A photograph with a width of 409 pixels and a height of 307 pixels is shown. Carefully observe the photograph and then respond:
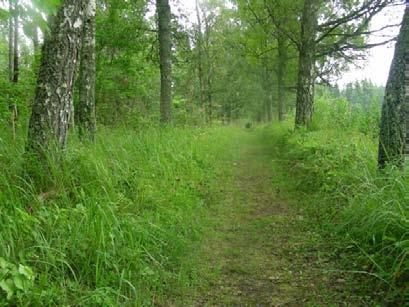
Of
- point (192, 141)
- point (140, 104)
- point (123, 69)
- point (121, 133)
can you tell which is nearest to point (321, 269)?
point (121, 133)

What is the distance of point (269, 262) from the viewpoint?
13.1 ft

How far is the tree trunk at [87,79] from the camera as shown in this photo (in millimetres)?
7078

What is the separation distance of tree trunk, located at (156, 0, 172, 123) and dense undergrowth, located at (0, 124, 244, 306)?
5.32 meters

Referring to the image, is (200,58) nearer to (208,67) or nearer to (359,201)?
(208,67)

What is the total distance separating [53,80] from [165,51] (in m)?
6.82

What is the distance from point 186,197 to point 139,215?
1.37 m

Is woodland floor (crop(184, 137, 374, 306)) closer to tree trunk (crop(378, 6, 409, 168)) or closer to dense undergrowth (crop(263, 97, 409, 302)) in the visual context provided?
dense undergrowth (crop(263, 97, 409, 302))

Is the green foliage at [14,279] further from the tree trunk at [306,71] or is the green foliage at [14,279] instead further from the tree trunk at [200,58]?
the tree trunk at [200,58]

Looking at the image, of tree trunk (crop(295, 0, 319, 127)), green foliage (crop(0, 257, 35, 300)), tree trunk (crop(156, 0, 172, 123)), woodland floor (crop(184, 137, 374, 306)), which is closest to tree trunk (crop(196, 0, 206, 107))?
tree trunk (crop(295, 0, 319, 127))

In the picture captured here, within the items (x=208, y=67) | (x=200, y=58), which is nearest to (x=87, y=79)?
(x=200, y=58)

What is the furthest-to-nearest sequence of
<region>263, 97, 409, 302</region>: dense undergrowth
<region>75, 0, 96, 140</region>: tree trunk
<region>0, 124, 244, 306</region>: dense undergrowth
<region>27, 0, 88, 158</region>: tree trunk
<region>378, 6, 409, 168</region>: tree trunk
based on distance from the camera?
<region>75, 0, 96, 140</region>: tree trunk → <region>378, 6, 409, 168</region>: tree trunk → <region>27, 0, 88, 158</region>: tree trunk → <region>263, 97, 409, 302</region>: dense undergrowth → <region>0, 124, 244, 306</region>: dense undergrowth

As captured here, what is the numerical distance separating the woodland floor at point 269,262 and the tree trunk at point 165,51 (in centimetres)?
542

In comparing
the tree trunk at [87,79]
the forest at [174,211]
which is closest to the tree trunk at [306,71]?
the forest at [174,211]

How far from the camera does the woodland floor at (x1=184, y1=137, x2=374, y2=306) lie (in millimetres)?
3230
